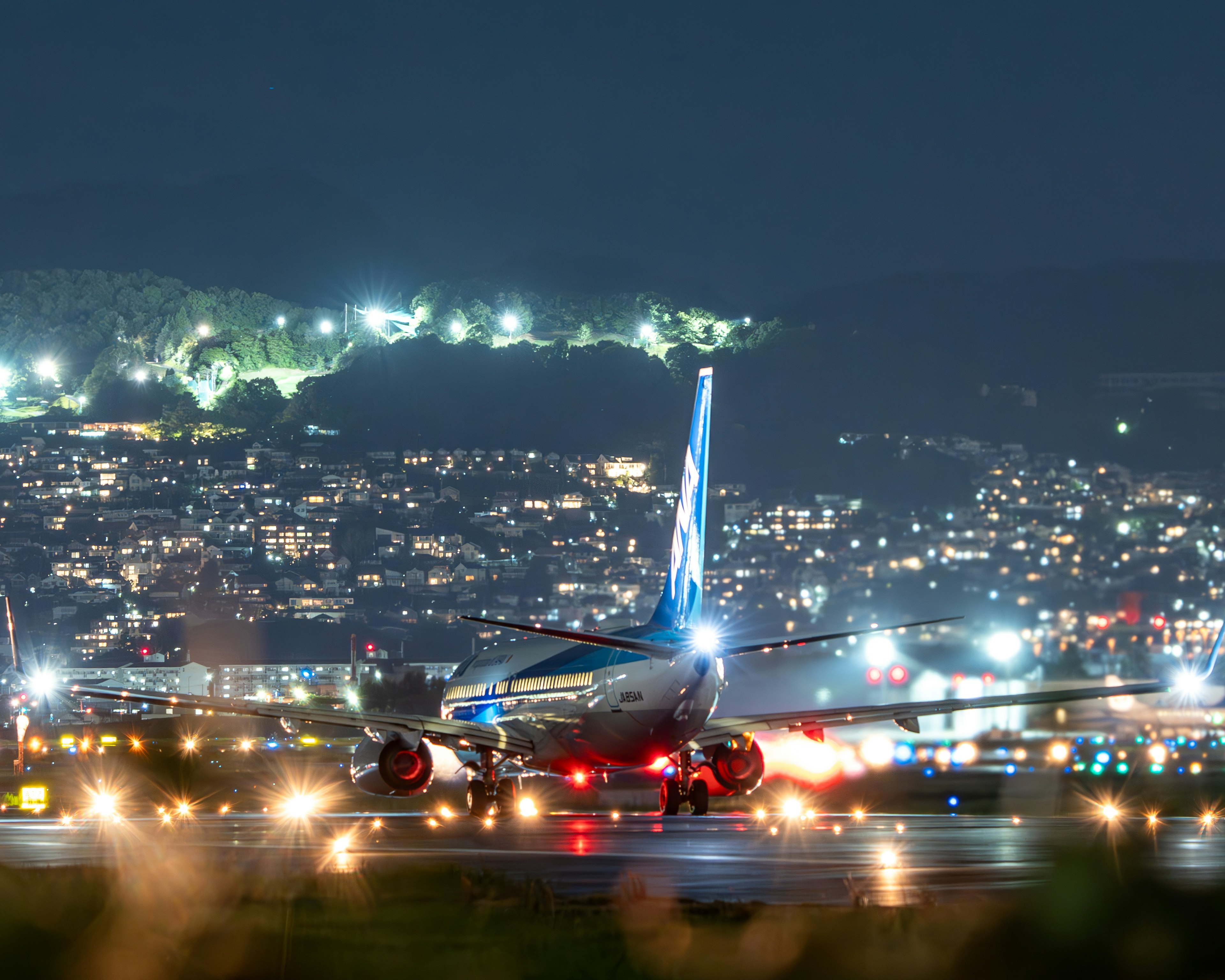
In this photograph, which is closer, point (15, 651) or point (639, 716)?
point (639, 716)

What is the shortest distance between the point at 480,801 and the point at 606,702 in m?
5.73

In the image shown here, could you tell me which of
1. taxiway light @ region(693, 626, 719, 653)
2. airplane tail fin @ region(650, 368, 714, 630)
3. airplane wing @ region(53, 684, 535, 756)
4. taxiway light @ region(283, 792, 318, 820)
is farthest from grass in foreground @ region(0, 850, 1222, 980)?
taxiway light @ region(283, 792, 318, 820)

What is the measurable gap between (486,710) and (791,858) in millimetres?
23787

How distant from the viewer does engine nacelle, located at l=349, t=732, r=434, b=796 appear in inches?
1563

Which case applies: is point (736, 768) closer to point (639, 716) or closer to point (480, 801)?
point (639, 716)

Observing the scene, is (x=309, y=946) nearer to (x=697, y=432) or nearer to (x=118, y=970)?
(x=118, y=970)

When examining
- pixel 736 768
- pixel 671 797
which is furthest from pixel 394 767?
pixel 736 768

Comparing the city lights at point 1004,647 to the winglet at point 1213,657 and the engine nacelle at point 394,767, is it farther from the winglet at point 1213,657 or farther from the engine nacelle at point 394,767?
the engine nacelle at point 394,767

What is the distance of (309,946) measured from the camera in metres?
14.0

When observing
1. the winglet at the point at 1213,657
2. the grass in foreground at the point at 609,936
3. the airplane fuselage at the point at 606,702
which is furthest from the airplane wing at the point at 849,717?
Result: the grass in foreground at the point at 609,936

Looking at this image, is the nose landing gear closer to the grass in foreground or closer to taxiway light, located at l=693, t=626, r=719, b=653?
taxiway light, located at l=693, t=626, r=719, b=653

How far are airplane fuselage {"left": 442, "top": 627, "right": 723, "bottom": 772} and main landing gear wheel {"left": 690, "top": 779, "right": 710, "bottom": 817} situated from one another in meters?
1.59

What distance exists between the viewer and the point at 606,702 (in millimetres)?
39031

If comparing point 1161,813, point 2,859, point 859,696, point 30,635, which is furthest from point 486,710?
point 30,635
